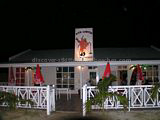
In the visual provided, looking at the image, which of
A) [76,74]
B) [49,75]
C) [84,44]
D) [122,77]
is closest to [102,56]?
[84,44]

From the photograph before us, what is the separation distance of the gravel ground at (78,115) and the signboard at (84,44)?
230 inches

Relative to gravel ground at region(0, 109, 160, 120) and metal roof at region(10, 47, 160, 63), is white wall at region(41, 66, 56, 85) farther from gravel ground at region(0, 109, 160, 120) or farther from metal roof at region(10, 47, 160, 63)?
gravel ground at region(0, 109, 160, 120)

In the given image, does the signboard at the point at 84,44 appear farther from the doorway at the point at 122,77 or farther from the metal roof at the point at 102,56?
the doorway at the point at 122,77

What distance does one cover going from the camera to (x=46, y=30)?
23.3 metres

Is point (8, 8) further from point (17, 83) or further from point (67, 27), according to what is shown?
point (67, 27)

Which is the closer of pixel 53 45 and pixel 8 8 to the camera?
pixel 8 8

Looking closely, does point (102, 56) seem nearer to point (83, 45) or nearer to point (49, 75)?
point (83, 45)

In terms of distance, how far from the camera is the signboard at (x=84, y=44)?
13.6 m

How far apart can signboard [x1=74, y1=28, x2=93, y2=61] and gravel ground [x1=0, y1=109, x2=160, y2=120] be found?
5.85 metres

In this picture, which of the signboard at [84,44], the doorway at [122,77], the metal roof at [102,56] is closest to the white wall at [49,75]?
the metal roof at [102,56]

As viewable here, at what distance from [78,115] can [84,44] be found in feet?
22.0

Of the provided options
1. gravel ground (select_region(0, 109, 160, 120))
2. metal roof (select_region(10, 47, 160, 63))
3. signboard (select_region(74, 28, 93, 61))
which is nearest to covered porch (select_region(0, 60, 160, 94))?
metal roof (select_region(10, 47, 160, 63))

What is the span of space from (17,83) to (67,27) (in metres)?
10.0

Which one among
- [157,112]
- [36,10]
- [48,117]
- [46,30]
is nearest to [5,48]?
[46,30]
